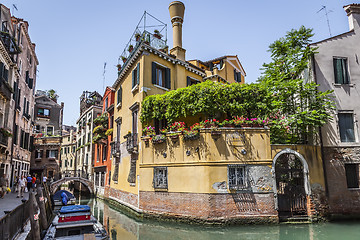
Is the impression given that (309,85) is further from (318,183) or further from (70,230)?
(70,230)

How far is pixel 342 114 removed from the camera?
13445 mm

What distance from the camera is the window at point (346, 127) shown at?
521 inches

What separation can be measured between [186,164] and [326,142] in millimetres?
7076

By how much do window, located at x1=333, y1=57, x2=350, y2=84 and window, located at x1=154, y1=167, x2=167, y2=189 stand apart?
1023 cm

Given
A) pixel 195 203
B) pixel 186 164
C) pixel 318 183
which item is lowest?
pixel 195 203

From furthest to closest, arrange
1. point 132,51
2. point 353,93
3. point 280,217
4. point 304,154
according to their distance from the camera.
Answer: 1. point 132,51
2. point 353,93
3. point 304,154
4. point 280,217

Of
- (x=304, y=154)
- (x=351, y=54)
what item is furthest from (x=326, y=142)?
(x=351, y=54)

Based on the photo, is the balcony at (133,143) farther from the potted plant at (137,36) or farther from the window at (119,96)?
the potted plant at (137,36)

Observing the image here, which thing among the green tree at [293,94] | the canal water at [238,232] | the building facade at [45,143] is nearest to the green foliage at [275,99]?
the green tree at [293,94]

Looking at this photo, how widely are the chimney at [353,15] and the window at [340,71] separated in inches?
82.7

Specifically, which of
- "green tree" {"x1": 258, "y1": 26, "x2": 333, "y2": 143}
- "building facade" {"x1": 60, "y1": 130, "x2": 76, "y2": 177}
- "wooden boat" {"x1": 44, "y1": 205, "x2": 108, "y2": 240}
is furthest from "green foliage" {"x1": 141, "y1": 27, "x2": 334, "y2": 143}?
"building facade" {"x1": 60, "y1": 130, "x2": 76, "y2": 177}

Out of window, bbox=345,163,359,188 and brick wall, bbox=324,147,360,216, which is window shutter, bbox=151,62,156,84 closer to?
brick wall, bbox=324,147,360,216

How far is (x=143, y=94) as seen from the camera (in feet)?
50.4

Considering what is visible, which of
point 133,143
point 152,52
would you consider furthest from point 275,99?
point 133,143
